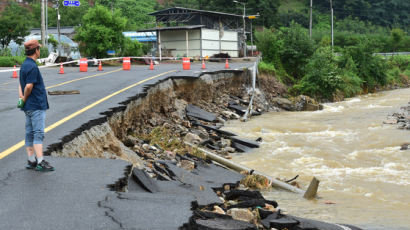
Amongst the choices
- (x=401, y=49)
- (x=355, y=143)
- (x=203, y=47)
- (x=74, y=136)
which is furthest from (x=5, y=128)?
(x=401, y=49)

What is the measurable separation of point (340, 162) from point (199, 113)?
7.21 meters

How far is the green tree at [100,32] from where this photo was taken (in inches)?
1585

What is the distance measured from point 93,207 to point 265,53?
31.0 metres

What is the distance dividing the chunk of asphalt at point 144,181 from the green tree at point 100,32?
34.7 meters

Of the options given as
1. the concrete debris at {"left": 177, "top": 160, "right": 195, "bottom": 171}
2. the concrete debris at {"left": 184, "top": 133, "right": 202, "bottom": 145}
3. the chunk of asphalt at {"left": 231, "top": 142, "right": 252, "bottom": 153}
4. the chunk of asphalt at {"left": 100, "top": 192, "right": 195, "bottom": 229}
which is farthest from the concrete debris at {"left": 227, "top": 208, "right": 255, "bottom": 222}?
the chunk of asphalt at {"left": 231, "top": 142, "right": 252, "bottom": 153}

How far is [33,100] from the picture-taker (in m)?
6.12

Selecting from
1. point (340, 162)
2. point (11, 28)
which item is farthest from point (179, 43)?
point (340, 162)

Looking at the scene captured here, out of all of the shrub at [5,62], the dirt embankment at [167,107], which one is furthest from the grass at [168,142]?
the shrub at [5,62]

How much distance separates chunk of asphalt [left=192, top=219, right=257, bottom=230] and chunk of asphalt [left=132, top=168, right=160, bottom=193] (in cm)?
149

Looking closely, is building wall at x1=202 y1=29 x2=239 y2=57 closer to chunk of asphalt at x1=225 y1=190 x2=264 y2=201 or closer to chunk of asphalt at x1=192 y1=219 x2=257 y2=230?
chunk of asphalt at x1=225 y1=190 x2=264 y2=201

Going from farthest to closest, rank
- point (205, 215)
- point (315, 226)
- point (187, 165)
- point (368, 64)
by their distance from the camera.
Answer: point (368, 64) → point (187, 165) → point (315, 226) → point (205, 215)

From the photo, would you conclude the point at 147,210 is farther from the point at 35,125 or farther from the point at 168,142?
the point at 168,142

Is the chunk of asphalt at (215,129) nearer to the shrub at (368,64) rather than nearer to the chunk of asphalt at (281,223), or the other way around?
the chunk of asphalt at (281,223)

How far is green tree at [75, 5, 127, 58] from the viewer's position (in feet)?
132
